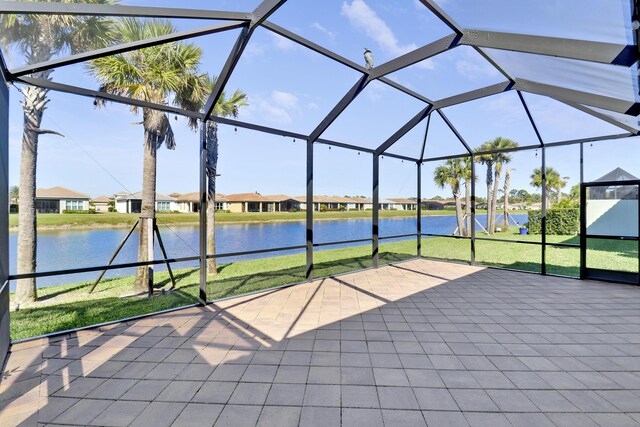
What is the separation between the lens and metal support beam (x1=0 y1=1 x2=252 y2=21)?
1.99m

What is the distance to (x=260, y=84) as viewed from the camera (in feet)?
18.0

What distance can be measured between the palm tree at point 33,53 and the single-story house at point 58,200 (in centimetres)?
21

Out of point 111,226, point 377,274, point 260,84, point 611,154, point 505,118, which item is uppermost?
point 260,84

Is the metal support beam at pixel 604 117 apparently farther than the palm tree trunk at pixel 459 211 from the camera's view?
No

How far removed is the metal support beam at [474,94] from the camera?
4.27 meters

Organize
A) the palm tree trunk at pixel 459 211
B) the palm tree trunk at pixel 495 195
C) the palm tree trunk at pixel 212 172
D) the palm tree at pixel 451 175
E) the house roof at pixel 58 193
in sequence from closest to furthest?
the house roof at pixel 58 193 → the palm tree trunk at pixel 212 172 → the palm tree trunk at pixel 459 211 → the palm tree at pixel 451 175 → the palm tree trunk at pixel 495 195

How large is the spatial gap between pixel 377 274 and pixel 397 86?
349 centimetres

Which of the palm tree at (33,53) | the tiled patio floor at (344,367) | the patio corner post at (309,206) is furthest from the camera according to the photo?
the patio corner post at (309,206)

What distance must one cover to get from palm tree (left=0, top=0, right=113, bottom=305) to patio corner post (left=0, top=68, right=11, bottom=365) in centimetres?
77

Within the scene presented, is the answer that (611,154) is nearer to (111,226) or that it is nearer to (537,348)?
(537,348)

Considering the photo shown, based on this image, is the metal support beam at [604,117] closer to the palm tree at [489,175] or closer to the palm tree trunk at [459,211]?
the palm tree trunk at [459,211]

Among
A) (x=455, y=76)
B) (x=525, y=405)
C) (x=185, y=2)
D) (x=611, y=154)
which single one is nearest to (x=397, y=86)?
(x=455, y=76)

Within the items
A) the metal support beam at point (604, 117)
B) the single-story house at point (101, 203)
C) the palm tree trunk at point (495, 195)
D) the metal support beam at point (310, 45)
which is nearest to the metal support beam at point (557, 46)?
the metal support beam at point (310, 45)

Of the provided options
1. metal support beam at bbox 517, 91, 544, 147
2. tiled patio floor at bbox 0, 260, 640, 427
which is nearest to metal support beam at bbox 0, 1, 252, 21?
tiled patio floor at bbox 0, 260, 640, 427
